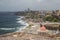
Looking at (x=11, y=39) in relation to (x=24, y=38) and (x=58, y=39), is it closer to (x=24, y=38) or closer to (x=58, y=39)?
(x=24, y=38)

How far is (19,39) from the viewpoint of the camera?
2592cm

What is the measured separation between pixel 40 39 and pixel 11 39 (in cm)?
395

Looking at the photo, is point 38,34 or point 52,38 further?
point 38,34

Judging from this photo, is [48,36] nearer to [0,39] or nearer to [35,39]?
[35,39]

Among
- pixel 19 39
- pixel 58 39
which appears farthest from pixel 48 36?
pixel 19 39

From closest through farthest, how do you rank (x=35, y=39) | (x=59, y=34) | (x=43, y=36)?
(x=35, y=39) → (x=43, y=36) → (x=59, y=34)

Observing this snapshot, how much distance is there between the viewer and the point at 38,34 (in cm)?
2933

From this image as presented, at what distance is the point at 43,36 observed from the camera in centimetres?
2812

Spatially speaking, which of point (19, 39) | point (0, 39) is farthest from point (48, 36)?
point (0, 39)

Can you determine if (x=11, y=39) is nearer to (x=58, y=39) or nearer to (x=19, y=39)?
(x=19, y=39)

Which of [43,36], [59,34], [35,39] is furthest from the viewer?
[59,34]

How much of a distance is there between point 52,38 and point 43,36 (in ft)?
4.91

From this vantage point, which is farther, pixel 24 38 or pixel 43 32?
pixel 43 32

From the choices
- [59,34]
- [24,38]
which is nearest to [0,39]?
[24,38]
